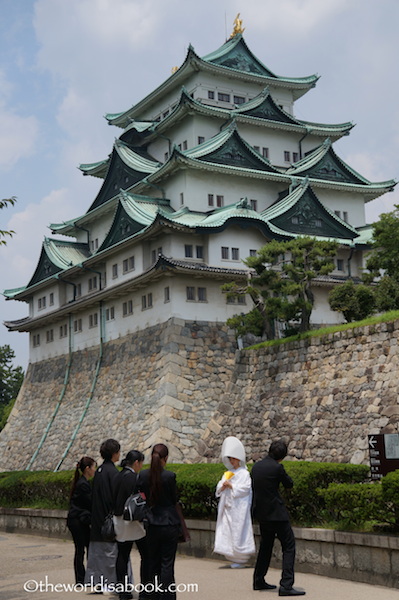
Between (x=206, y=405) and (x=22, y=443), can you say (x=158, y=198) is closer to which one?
(x=206, y=405)

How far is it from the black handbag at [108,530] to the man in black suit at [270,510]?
192 cm

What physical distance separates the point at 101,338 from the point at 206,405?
8.01m

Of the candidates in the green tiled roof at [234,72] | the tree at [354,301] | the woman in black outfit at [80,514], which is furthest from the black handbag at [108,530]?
the green tiled roof at [234,72]

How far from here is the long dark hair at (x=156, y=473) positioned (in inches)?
330

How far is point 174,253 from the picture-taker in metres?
29.6

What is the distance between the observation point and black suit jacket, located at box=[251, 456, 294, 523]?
9414mm

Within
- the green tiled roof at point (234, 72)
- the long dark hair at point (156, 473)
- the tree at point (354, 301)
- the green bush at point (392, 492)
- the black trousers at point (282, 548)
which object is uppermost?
the green tiled roof at point (234, 72)

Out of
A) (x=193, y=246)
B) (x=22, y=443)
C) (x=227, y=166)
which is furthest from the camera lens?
(x=22, y=443)

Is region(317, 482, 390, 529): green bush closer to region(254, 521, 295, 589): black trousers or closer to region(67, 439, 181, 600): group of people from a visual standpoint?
region(254, 521, 295, 589): black trousers

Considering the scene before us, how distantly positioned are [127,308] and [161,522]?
24277 millimetres

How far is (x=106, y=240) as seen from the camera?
111 ft

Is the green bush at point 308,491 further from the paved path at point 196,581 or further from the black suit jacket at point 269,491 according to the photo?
the black suit jacket at point 269,491

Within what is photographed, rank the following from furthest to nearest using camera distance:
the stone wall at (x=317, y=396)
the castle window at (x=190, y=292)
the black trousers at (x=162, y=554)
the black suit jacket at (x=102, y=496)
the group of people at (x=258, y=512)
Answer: the castle window at (x=190, y=292) < the stone wall at (x=317, y=396) < the group of people at (x=258, y=512) < the black suit jacket at (x=102, y=496) < the black trousers at (x=162, y=554)

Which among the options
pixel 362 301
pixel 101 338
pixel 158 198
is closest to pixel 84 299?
pixel 101 338
